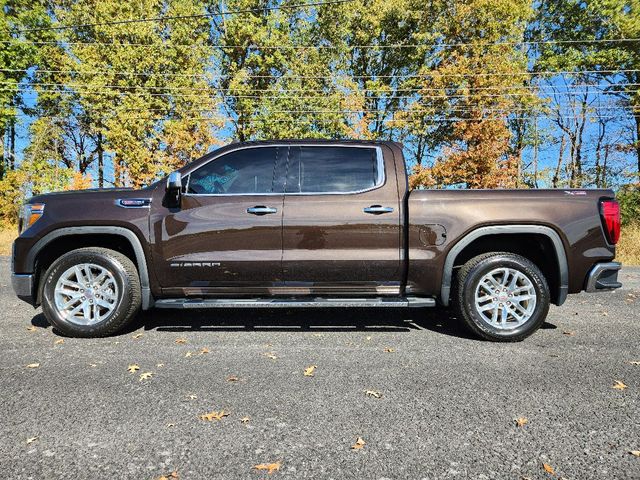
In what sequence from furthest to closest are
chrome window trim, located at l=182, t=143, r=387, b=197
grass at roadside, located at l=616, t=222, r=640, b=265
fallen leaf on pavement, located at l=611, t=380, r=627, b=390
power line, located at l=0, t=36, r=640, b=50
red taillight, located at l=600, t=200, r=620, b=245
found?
power line, located at l=0, t=36, r=640, b=50
grass at roadside, located at l=616, t=222, r=640, b=265
chrome window trim, located at l=182, t=143, r=387, b=197
red taillight, located at l=600, t=200, r=620, b=245
fallen leaf on pavement, located at l=611, t=380, r=627, b=390

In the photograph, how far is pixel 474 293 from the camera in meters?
4.45

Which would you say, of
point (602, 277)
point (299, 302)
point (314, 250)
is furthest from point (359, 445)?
point (602, 277)

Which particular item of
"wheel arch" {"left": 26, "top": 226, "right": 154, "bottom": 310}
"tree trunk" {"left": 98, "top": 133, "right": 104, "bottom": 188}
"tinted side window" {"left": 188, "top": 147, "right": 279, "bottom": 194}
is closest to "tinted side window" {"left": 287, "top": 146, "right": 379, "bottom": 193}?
"tinted side window" {"left": 188, "top": 147, "right": 279, "bottom": 194}

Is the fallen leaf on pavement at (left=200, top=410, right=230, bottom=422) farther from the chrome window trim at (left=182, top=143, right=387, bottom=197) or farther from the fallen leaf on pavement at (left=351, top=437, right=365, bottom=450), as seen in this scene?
the chrome window trim at (left=182, top=143, right=387, bottom=197)

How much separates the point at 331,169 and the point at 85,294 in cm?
284

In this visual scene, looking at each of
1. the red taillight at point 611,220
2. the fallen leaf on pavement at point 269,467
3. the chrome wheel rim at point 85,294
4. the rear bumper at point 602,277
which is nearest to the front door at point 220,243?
the chrome wheel rim at point 85,294

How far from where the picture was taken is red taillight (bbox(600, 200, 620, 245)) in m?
4.35

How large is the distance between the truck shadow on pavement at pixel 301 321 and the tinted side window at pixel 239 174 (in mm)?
1555

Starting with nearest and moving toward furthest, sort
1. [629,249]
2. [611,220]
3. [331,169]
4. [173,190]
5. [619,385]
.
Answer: [619,385] → [611,220] → [173,190] → [331,169] → [629,249]

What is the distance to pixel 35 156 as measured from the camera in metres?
27.1

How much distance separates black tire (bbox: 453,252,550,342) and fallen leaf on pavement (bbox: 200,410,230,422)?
104 inches

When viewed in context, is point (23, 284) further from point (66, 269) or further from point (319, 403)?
point (319, 403)

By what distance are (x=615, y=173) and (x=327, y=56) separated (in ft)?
64.3

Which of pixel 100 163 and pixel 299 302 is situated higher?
pixel 100 163
